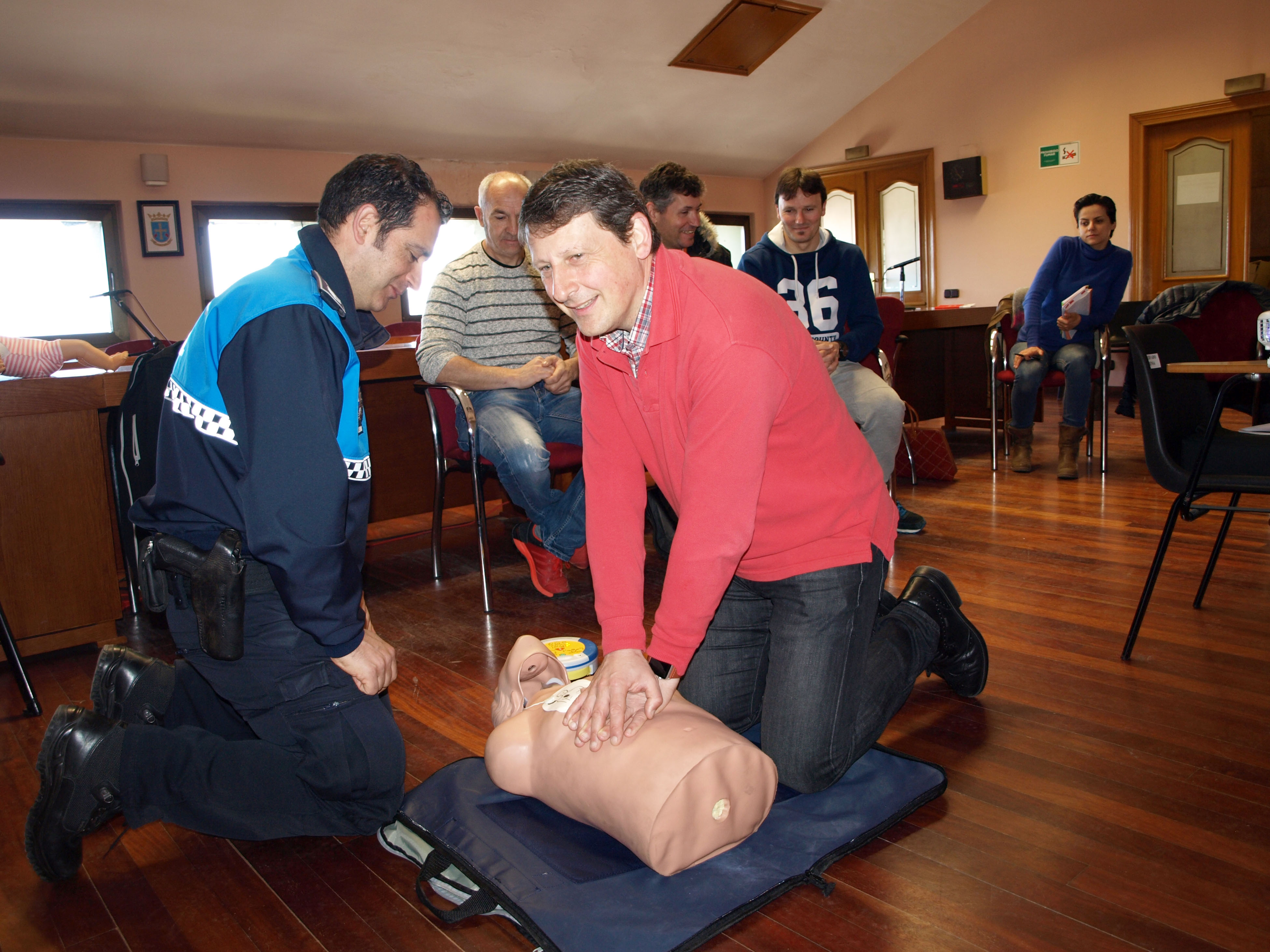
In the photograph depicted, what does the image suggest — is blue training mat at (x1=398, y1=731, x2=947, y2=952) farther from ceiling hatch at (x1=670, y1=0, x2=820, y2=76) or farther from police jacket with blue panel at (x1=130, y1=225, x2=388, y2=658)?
ceiling hatch at (x1=670, y1=0, x2=820, y2=76)

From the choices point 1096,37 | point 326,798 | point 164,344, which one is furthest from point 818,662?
point 1096,37

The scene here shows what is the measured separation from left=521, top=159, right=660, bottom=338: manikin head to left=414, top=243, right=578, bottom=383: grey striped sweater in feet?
5.30

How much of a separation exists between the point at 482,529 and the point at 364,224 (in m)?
1.45

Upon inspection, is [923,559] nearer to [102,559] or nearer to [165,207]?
[102,559]

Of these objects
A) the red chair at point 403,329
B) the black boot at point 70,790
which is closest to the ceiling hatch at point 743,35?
the red chair at point 403,329

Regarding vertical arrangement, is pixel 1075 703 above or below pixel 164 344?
below

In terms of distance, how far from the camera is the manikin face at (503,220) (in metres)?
2.94

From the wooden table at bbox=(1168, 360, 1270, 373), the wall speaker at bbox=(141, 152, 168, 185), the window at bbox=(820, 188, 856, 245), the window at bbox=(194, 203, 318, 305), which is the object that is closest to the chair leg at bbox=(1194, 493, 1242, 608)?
the wooden table at bbox=(1168, 360, 1270, 373)

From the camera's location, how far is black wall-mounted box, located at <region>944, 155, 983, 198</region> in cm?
820

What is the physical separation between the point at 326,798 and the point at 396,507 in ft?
7.38

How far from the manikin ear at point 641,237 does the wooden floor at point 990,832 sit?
0.96m

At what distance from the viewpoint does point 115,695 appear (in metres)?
1.62

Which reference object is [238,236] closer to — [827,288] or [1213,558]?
[827,288]

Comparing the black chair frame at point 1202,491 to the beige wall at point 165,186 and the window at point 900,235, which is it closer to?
the beige wall at point 165,186
